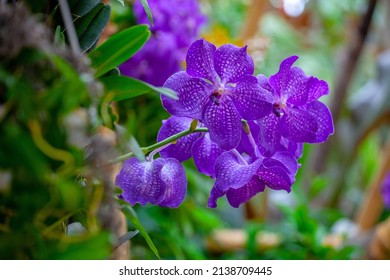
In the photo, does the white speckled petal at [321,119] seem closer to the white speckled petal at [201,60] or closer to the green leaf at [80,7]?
the white speckled petal at [201,60]

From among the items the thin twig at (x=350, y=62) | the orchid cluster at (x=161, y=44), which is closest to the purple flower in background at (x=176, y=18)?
the orchid cluster at (x=161, y=44)

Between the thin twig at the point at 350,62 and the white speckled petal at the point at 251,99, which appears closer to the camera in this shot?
the white speckled petal at the point at 251,99

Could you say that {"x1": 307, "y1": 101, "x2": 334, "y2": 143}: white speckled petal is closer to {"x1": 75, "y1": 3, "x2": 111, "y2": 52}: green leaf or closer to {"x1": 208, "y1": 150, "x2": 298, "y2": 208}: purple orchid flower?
{"x1": 208, "y1": 150, "x2": 298, "y2": 208}: purple orchid flower

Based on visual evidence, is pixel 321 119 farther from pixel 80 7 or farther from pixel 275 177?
pixel 80 7

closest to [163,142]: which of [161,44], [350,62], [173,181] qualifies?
[173,181]

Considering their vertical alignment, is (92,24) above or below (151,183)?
above
